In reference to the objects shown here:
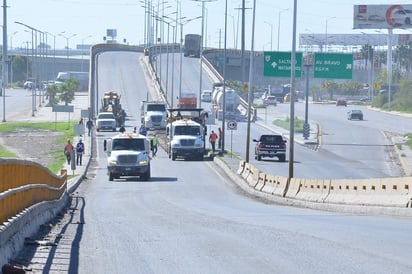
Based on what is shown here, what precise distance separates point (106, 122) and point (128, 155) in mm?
43800

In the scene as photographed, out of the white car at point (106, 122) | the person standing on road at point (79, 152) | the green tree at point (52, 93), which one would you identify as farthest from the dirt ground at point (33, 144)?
the green tree at point (52, 93)

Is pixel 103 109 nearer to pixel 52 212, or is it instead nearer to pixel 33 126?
pixel 33 126

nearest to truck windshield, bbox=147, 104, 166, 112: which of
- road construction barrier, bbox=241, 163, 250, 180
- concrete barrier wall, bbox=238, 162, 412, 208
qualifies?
road construction barrier, bbox=241, 163, 250, 180

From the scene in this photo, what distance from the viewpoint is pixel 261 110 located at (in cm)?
14588

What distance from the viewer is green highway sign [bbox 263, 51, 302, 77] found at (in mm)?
72000

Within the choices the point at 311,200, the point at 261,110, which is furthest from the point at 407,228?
the point at 261,110

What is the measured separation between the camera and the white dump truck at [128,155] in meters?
51.7

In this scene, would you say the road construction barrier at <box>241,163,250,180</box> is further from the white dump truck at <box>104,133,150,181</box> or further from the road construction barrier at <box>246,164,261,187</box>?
the white dump truck at <box>104,133,150,181</box>

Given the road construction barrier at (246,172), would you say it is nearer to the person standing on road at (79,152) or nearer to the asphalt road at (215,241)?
the asphalt road at (215,241)

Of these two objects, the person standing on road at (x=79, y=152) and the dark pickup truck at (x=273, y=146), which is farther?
the dark pickup truck at (x=273, y=146)

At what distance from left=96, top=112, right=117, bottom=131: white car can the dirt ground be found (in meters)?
3.63

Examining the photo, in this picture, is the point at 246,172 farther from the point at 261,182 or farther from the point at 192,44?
the point at 192,44

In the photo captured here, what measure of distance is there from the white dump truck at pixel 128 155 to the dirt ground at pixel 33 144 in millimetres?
16537

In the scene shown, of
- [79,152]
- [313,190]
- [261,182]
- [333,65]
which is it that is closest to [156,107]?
[333,65]
